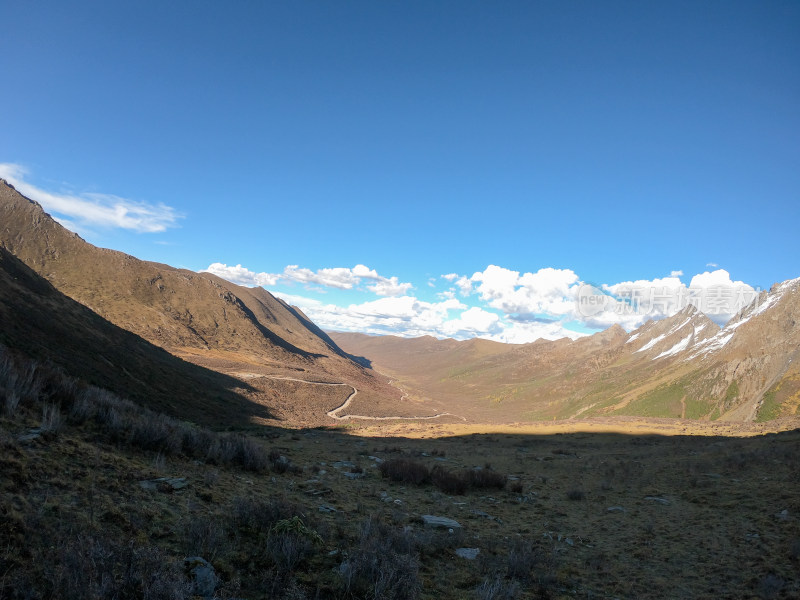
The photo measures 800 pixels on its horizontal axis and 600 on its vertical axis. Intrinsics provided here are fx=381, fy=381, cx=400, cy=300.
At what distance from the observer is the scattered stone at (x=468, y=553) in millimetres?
→ 5845

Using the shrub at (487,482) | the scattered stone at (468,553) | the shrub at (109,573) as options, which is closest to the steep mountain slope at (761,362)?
the shrub at (487,482)

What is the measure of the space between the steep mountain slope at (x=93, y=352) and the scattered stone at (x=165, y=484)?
1692 cm

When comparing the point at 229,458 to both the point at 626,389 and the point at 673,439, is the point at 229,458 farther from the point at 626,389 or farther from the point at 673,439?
the point at 626,389

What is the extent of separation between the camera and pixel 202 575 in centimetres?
360

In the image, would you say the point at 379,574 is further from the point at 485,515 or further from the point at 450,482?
the point at 450,482

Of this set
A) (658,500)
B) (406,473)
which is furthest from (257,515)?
(658,500)

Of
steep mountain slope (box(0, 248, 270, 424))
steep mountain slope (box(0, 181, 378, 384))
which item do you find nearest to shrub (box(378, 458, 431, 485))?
steep mountain slope (box(0, 248, 270, 424))

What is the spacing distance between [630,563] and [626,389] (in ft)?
276

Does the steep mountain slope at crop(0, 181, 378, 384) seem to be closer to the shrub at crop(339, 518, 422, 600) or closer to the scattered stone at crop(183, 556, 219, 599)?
the scattered stone at crop(183, 556, 219, 599)

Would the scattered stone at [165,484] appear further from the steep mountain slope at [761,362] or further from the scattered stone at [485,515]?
the steep mountain slope at [761,362]

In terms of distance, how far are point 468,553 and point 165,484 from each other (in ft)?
15.7

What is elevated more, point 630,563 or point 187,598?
point 187,598

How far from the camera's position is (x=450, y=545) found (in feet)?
20.1

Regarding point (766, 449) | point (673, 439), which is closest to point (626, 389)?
point (673, 439)
